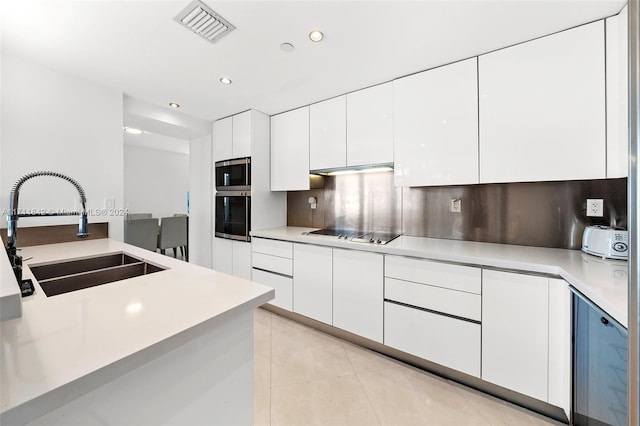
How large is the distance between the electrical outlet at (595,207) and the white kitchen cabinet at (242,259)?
9.46 ft

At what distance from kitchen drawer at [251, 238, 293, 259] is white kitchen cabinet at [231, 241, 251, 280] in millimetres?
134

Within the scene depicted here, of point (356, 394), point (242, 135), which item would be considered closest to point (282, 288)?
point (356, 394)

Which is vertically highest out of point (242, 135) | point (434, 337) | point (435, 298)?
point (242, 135)

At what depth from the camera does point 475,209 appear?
6.79 feet

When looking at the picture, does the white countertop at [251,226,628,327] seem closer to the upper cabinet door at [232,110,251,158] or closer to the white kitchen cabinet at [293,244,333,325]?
the white kitchen cabinet at [293,244,333,325]

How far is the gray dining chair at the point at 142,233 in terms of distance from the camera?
4.02m

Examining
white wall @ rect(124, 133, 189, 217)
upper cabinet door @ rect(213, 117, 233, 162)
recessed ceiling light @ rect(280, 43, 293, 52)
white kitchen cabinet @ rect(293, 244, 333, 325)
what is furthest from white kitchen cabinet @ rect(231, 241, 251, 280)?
white wall @ rect(124, 133, 189, 217)

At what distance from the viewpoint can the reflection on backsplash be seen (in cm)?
169

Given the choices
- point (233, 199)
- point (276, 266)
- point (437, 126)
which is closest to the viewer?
point (437, 126)

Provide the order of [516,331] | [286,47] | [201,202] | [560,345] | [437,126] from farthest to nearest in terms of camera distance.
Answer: [201,202]
[437,126]
[286,47]
[516,331]
[560,345]

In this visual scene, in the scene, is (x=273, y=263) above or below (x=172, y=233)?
below

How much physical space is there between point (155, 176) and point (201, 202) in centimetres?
367

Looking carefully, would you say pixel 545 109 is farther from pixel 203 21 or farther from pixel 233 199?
pixel 233 199

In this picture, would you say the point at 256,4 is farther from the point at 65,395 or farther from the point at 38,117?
the point at 38,117
